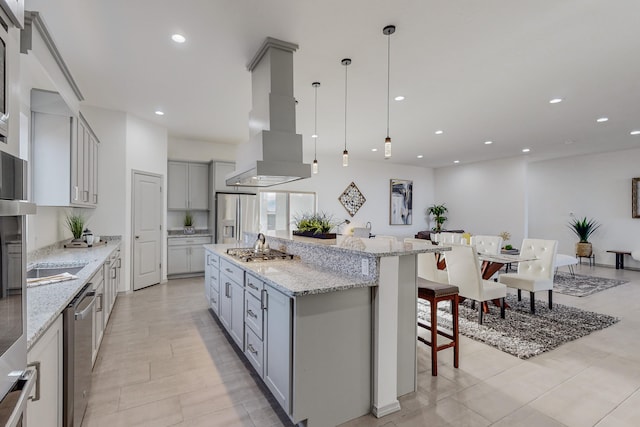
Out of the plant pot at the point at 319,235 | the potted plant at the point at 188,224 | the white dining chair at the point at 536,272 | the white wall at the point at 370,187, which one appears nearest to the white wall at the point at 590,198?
the white wall at the point at 370,187

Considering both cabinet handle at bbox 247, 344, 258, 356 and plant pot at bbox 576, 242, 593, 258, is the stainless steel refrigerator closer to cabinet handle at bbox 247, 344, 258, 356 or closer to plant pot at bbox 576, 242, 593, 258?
cabinet handle at bbox 247, 344, 258, 356

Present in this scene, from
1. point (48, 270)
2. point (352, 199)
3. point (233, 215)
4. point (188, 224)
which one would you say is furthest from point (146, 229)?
point (352, 199)

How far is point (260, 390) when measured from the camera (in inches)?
91.9

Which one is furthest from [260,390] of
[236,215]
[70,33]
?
[236,215]

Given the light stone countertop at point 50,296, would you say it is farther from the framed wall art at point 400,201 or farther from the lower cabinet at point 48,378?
the framed wall art at point 400,201

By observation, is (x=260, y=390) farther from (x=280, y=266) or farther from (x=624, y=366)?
(x=624, y=366)

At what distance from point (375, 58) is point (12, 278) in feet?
10.5

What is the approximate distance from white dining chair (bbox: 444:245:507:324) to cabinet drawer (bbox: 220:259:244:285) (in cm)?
227

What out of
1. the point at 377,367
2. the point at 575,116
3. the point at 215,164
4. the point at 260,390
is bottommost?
the point at 260,390

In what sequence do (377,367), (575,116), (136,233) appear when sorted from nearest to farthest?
1. (377,367)
2. (575,116)
3. (136,233)

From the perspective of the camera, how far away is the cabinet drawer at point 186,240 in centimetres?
596

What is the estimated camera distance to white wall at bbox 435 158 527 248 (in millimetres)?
8250

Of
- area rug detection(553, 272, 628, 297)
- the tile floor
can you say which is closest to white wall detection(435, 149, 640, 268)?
area rug detection(553, 272, 628, 297)

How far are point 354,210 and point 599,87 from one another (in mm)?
5898
